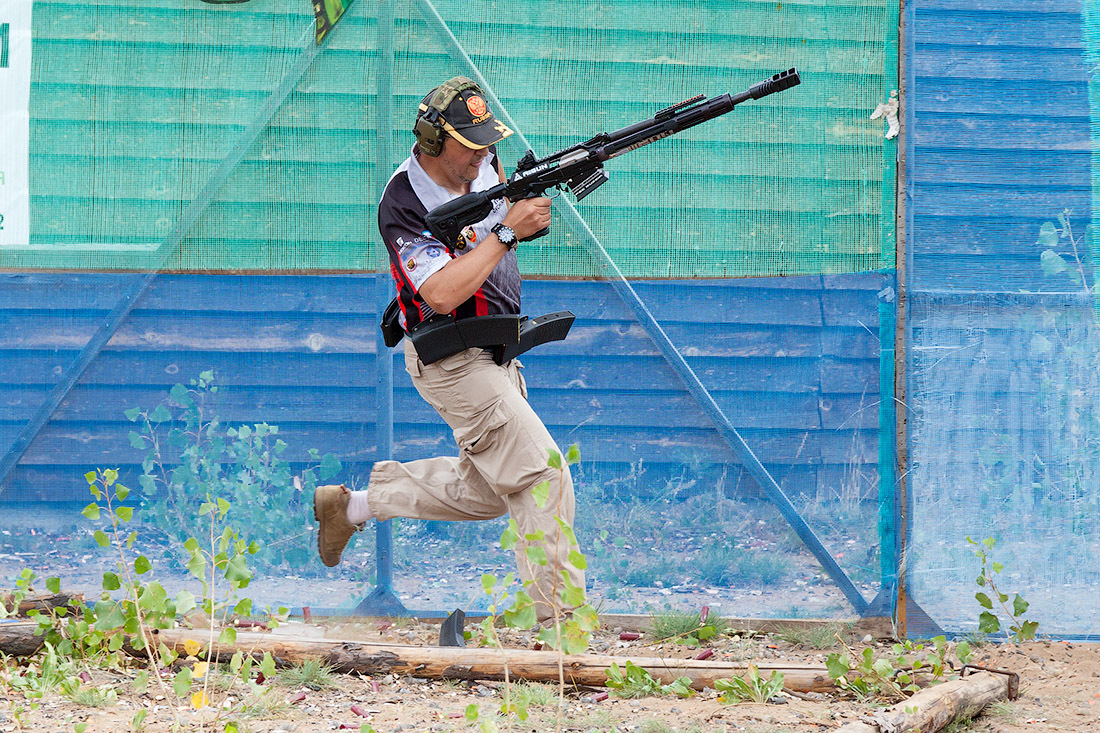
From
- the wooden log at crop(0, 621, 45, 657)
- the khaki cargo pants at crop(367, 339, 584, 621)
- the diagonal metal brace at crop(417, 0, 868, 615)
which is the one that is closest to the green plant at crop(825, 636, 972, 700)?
the diagonal metal brace at crop(417, 0, 868, 615)

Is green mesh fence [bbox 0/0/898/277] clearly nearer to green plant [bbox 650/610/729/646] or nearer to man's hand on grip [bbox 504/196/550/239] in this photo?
man's hand on grip [bbox 504/196/550/239]

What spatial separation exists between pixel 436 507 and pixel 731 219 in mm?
1610

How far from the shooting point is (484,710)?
3074 millimetres

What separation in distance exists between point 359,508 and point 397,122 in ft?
4.97

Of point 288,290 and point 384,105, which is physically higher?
point 384,105

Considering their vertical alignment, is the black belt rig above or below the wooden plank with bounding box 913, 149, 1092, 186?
below

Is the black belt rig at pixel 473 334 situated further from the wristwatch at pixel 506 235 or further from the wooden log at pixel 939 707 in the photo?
the wooden log at pixel 939 707

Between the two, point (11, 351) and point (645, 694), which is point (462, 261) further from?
point (11, 351)

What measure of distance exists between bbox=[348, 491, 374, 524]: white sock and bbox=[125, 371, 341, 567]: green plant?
0.85 feet

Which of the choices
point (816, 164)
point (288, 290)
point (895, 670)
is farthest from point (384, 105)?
point (895, 670)

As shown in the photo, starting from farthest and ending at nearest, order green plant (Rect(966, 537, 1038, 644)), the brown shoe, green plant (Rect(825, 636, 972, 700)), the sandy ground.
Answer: the brown shoe
green plant (Rect(966, 537, 1038, 644))
green plant (Rect(825, 636, 972, 700))
the sandy ground

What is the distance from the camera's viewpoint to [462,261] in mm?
3283

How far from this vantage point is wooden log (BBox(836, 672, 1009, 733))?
8.64 feet

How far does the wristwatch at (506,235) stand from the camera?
3.27 metres
